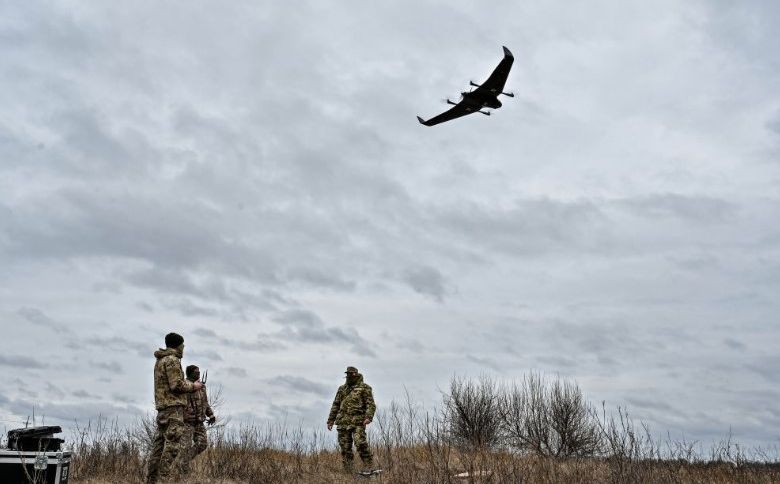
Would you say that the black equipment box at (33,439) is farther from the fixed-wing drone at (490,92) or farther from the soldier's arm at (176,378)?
the fixed-wing drone at (490,92)

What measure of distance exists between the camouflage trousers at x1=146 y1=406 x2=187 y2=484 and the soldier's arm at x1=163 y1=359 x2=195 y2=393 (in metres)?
0.34

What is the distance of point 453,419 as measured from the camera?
22.0 meters

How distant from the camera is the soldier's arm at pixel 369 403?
39.5 feet

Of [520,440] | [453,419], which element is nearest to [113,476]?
[453,419]

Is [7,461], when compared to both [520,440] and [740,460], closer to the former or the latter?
[740,460]

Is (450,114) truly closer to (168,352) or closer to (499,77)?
(499,77)

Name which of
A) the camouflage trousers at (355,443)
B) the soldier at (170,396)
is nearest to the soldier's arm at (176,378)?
the soldier at (170,396)

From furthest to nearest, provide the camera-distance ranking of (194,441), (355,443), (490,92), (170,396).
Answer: (490,92) < (355,443) < (194,441) < (170,396)

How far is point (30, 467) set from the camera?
7016 millimetres

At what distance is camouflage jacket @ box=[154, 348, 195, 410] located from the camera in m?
8.70

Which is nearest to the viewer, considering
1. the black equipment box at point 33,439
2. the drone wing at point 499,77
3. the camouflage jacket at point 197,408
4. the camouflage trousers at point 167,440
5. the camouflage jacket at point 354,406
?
the black equipment box at point 33,439

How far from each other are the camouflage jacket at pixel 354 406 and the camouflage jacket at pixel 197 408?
109 inches

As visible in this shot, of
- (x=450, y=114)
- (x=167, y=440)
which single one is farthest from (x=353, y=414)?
(x=450, y=114)

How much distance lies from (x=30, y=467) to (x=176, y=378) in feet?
6.63
